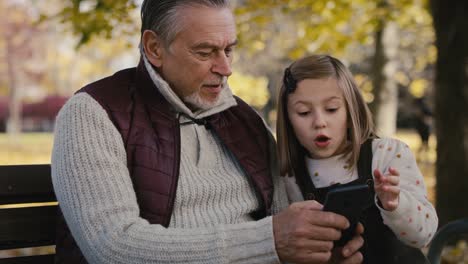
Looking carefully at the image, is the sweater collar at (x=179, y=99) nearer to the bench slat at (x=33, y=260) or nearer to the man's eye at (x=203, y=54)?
the man's eye at (x=203, y=54)

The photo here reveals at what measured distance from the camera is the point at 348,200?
186 cm

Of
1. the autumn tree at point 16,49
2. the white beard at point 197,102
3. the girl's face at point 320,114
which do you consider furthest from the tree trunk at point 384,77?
the autumn tree at point 16,49

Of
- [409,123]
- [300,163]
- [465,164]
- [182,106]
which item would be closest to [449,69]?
[465,164]

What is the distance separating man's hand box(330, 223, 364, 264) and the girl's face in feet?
1.33

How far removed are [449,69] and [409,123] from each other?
2966cm

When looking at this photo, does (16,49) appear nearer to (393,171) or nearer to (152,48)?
(152,48)

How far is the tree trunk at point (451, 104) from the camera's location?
220 inches

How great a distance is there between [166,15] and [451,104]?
413 centimetres

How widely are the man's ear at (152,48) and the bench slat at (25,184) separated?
0.57 m

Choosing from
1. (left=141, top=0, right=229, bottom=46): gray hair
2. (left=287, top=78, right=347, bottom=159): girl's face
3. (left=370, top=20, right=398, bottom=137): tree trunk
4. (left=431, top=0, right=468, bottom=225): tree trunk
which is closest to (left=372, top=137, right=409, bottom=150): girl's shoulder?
(left=287, top=78, right=347, bottom=159): girl's face

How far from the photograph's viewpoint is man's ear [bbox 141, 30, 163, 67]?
2270mm

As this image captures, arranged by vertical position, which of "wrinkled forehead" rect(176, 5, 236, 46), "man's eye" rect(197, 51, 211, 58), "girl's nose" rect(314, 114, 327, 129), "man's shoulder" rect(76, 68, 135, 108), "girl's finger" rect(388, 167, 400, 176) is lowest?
"girl's finger" rect(388, 167, 400, 176)

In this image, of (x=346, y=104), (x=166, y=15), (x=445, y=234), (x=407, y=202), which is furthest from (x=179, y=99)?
(x=445, y=234)

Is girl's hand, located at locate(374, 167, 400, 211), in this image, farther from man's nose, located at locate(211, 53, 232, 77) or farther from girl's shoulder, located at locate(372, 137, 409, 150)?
man's nose, located at locate(211, 53, 232, 77)
